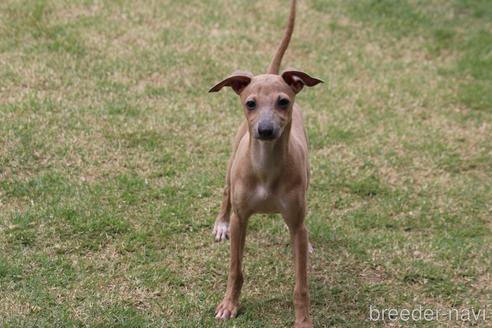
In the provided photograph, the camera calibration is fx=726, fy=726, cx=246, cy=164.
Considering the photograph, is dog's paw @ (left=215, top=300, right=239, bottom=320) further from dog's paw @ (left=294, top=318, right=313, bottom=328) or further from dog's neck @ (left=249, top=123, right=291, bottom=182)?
dog's neck @ (left=249, top=123, right=291, bottom=182)

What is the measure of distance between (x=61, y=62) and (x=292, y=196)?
4.45 metres

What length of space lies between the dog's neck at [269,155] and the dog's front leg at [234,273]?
37 centimetres

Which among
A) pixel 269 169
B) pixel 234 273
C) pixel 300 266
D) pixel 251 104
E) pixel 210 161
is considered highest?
pixel 251 104

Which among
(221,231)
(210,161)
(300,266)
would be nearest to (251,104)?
(300,266)

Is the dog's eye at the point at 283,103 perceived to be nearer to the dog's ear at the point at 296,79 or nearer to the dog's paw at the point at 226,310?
the dog's ear at the point at 296,79

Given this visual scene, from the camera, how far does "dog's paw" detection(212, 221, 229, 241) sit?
5625 millimetres

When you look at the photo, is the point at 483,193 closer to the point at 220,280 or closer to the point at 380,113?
the point at 380,113

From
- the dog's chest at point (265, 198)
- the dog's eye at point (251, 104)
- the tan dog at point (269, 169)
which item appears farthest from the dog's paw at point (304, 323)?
the dog's eye at point (251, 104)

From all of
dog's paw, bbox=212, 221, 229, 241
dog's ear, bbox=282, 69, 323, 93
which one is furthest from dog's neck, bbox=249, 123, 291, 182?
dog's paw, bbox=212, 221, 229, 241

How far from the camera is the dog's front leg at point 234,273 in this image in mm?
4676

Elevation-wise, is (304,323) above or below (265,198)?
below

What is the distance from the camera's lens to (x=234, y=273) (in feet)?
15.6

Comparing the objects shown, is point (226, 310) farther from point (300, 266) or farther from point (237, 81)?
point (237, 81)

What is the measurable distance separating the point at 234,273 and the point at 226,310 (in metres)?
0.25
